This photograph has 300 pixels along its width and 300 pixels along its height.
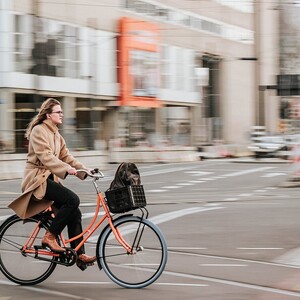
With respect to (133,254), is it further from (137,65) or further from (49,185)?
(137,65)

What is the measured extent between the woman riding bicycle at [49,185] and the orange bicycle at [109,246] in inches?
4.2

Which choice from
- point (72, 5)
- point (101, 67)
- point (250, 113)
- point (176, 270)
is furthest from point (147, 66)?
point (176, 270)

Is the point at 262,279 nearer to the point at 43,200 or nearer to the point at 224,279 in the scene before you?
the point at 224,279

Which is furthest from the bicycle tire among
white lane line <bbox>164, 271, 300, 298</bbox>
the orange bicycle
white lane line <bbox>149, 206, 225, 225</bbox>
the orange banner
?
the orange banner

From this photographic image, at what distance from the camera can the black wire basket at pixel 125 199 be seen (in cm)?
712

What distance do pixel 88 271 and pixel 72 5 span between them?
3934 centimetres

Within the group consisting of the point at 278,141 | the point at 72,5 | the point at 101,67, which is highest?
the point at 72,5

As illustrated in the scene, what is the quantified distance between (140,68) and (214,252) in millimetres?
41639

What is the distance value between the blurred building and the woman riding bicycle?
20.3 meters

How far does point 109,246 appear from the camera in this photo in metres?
7.38

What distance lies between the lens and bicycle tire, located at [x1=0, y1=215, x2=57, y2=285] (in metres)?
7.62

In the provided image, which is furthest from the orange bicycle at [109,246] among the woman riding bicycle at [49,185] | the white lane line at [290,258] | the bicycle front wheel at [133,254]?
the white lane line at [290,258]

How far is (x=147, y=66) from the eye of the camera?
51625mm

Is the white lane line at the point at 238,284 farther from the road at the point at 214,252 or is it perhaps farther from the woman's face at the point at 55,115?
the woman's face at the point at 55,115
